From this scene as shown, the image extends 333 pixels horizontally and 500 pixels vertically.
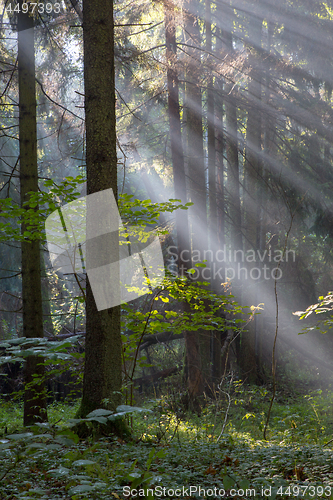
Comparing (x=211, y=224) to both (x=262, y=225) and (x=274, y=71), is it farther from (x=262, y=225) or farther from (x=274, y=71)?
(x=274, y=71)

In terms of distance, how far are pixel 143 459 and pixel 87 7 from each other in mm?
4558

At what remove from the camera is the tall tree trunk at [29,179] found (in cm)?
523

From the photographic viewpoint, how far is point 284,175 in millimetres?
10719

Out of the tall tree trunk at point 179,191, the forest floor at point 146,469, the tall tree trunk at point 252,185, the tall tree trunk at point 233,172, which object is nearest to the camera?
the forest floor at point 146,469

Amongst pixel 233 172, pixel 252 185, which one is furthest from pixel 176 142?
pixel 252 185

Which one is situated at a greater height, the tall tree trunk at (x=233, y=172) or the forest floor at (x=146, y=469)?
the tall tree trunk at (x=233, y=172)

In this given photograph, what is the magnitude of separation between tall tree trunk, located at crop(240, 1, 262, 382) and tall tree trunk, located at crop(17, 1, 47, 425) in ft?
22.3

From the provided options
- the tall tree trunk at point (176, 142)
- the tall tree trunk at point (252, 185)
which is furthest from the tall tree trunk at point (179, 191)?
the tall tree trunk at point (252, 185)

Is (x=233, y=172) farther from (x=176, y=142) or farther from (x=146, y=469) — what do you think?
(x=146, y=469)

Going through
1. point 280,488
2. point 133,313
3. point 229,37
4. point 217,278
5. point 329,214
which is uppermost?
point 229,37

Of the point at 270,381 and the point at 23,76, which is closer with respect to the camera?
Answer: the point at 23,76

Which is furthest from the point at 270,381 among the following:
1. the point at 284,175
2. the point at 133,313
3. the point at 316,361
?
the point at 133,313

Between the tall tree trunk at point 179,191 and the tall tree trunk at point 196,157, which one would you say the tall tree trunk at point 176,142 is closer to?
the tall tree trunk at point 179,191

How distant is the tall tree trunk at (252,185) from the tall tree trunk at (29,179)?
6797 mm
